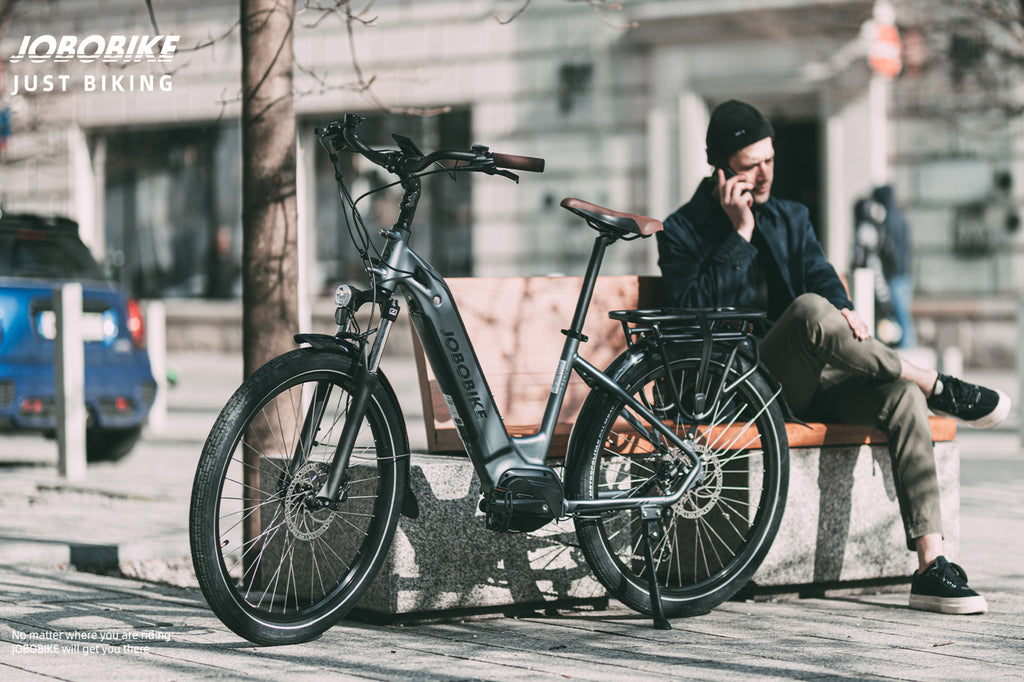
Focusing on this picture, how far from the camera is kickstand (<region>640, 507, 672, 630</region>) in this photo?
4.64m

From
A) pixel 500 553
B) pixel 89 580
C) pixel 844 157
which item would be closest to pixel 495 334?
pixel 500 553

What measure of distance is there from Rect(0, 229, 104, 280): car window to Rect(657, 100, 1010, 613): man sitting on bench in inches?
232

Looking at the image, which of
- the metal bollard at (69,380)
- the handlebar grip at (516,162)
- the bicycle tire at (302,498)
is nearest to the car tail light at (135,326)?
the metal bollard at (69,380)

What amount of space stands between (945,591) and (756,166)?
156 centimetres

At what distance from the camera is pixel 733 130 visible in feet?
17.3

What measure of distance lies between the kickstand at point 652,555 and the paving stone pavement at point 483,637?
51mm

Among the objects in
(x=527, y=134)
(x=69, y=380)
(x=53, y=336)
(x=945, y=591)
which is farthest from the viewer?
(x=527, y=134)

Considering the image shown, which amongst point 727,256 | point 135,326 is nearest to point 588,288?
point 727,256

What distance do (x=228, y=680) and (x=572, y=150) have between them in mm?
15474

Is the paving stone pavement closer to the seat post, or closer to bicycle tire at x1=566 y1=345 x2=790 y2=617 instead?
bicycle tire at x1=566 y1=345 x2=790 y2=617

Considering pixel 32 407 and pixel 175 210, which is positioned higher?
pixel 175 210

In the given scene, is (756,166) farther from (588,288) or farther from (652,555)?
(652,555)

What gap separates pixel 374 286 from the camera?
14.1 ft

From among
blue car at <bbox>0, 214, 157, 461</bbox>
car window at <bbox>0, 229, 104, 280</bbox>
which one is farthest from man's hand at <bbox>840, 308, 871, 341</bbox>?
car window at <bbox>0, 229, 104, 280</bbox>
